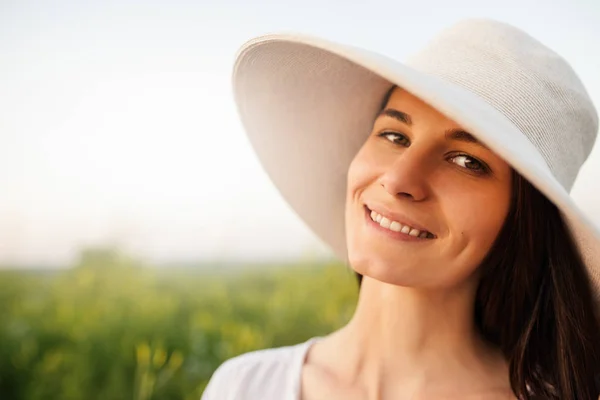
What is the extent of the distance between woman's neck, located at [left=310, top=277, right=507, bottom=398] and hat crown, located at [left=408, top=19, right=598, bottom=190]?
33cm

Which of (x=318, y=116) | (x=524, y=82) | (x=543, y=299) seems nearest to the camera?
(x=524, y=82)

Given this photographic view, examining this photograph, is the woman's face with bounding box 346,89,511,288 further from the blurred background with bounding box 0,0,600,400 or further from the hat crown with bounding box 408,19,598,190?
the blurred background with bounding box 0,0,600,400

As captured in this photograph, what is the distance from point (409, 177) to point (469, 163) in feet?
0.38

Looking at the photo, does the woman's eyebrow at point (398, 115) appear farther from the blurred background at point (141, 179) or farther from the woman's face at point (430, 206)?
the blurred background at point (141, 179)

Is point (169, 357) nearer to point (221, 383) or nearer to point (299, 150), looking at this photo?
point (221, 383)

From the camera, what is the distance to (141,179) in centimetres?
192

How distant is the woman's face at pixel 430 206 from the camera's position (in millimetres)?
1138

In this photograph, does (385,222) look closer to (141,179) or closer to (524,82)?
(524,82)

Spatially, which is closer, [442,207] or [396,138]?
[442,207]

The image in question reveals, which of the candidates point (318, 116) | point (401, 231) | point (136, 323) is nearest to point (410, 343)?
point (401, 231)

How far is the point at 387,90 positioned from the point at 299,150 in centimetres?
24

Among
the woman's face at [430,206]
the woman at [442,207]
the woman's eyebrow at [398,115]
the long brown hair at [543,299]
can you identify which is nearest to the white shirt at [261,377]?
the woman at [442,207]

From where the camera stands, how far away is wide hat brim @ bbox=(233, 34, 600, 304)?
3.45ft

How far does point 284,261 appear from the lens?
2.05 metres
